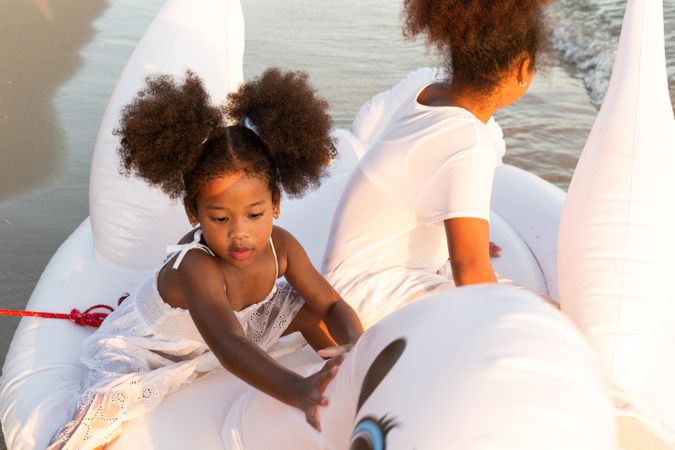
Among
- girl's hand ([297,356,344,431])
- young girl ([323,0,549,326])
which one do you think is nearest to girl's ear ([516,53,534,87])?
young girl ([323,0,549,326])

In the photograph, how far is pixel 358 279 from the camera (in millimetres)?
1724

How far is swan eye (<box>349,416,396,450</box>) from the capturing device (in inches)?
30.5

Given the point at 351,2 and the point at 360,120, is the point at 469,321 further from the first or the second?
the point at 351,2

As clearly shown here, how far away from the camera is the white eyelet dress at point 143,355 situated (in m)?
1.48

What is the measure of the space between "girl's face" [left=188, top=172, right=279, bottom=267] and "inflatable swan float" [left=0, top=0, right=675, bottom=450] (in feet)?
0.89

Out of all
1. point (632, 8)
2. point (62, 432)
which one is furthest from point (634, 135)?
point (62, 432)

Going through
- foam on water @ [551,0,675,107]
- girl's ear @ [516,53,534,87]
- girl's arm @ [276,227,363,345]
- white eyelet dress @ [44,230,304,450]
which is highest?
girl's ear @ [516,53,534,87]

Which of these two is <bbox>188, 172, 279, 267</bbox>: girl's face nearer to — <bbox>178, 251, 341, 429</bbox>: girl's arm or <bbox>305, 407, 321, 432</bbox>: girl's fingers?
<bbox>178, 251, 341, 429</bbox>: girl's arm

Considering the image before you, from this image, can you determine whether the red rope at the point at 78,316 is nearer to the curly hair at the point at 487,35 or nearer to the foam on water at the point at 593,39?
the curly hair at the point at 487,35

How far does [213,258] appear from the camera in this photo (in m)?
1.61

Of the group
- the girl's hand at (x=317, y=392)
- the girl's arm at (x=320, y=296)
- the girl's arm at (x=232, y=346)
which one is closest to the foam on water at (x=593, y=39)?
the girl's arm at (x=320, y=296)

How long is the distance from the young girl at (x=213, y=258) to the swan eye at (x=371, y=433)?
Answer: 639mm

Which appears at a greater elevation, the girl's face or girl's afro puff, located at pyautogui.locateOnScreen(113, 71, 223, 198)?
girl's afro puff, located at pyautogui.locateOnScreen(113, 71, 223, 198)

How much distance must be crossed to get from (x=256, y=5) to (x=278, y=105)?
514 centimetres
